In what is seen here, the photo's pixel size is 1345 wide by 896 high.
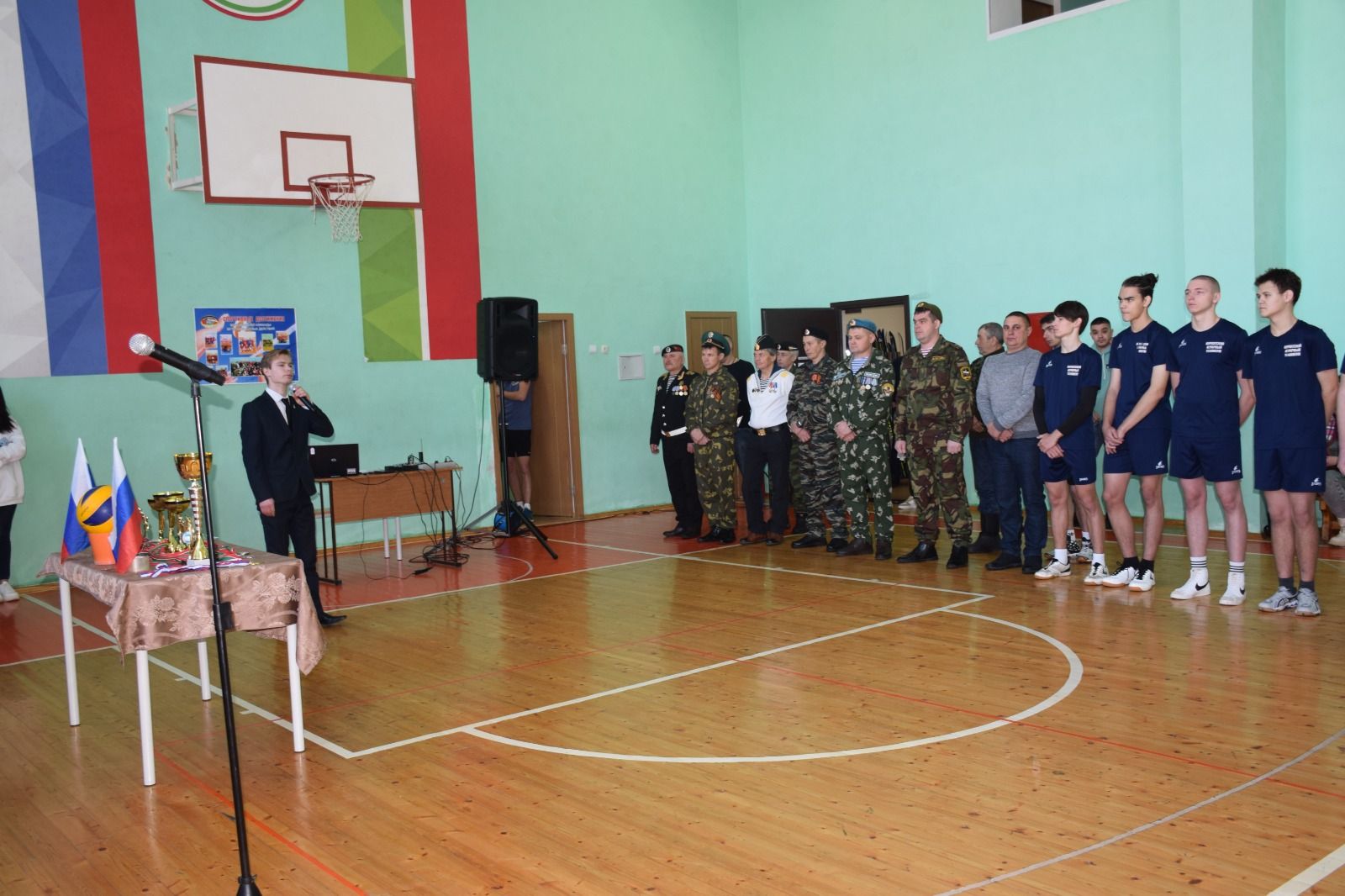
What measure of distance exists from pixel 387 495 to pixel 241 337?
6.67 ft

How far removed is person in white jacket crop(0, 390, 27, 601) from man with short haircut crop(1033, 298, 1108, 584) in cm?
721

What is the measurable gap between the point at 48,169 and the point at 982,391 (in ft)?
24.4

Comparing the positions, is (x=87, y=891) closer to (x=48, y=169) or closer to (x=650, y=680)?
(x=650, y=680)

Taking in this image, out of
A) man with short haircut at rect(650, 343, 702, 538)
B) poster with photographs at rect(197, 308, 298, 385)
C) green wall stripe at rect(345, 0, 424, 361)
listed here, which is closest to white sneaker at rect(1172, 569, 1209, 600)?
man with short haircut at rect(650, 343, 702, 538)

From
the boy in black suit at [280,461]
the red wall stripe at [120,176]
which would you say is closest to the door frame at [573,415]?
the red wall stripe at [120,176]

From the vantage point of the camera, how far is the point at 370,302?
34.0ft

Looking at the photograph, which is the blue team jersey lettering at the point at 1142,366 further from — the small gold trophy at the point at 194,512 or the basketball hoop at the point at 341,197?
the basketball hoop at the point at 341,197

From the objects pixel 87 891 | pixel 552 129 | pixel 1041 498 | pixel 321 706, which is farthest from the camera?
pixel 552 129

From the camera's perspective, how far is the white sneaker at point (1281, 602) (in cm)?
596

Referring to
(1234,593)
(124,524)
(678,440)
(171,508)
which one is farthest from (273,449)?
(1234,593)

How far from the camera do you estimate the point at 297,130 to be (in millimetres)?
9125

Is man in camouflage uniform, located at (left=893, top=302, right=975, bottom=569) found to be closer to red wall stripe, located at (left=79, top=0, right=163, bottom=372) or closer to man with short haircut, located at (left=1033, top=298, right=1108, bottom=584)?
man with short haircut, located at (left=1033, top=298, right=1108, bottom=584)

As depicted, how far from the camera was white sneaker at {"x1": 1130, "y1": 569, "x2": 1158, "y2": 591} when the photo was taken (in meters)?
6.66

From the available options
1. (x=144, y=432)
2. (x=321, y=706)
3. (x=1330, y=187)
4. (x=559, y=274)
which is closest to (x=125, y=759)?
(x=321, y=706)
